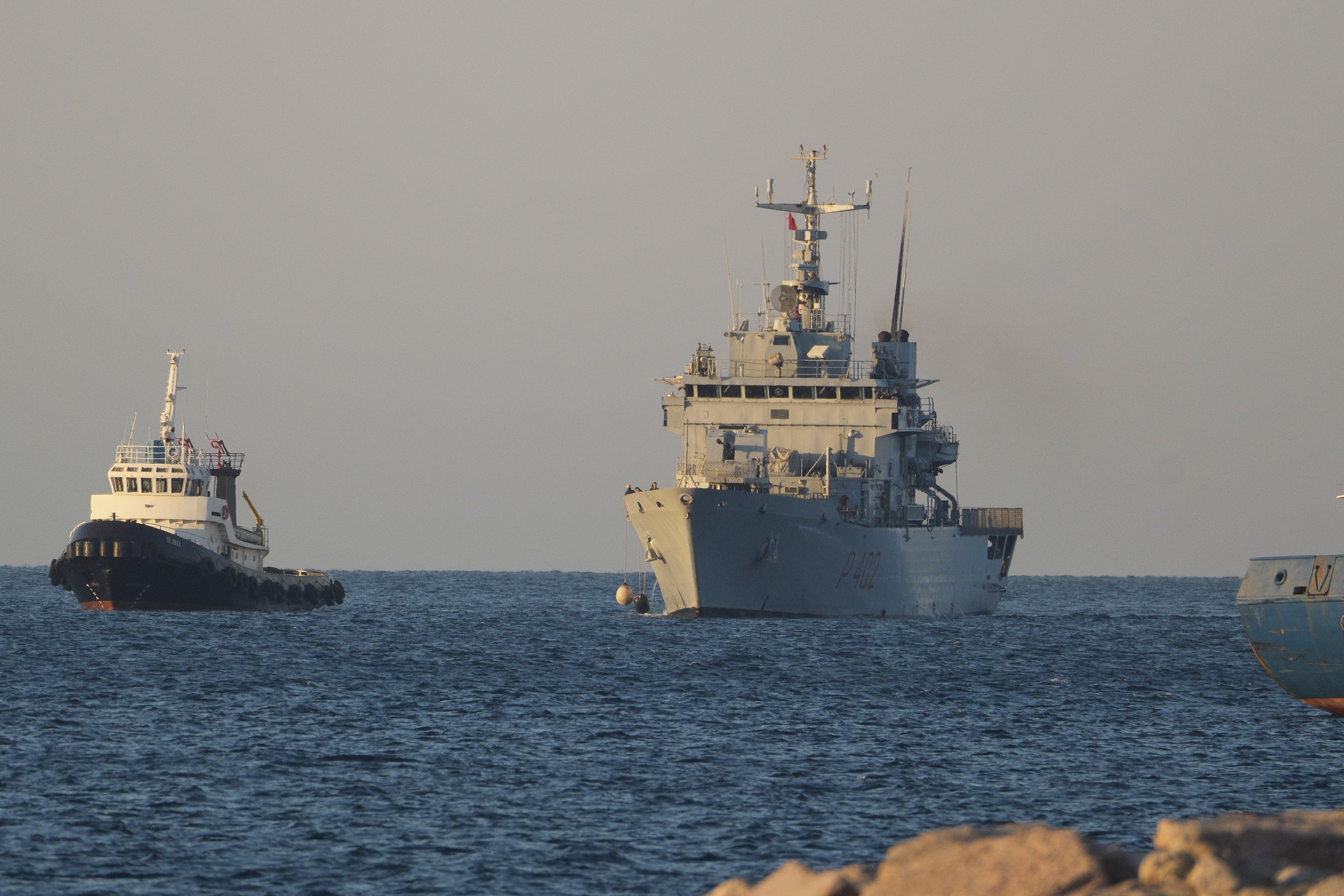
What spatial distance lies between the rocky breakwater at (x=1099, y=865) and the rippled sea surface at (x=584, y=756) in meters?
5.21

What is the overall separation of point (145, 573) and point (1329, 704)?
4417 centimetres

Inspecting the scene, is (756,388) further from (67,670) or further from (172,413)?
(67,670)

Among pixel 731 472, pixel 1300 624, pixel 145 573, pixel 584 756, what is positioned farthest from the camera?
pixel 145 573

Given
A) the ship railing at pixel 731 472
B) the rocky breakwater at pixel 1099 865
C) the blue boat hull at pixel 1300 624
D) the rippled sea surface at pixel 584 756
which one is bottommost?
the rippled sea surface at pixel 584 756

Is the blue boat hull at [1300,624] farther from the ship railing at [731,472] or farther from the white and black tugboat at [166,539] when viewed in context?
the white and black tugboat at [166,539]

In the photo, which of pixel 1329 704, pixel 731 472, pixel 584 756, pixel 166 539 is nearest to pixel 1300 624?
pixel 1329 704

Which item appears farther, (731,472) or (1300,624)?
(731,472)

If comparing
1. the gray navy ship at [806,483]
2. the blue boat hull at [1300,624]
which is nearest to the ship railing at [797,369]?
the gray navy ship at [806,483]

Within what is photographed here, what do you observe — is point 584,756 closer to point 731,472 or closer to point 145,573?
point 731,472

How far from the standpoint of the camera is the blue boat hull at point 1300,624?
2959 centimetres

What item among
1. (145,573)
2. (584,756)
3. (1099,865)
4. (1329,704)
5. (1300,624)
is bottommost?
(584,756)

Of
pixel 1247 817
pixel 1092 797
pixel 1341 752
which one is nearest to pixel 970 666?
pixel 1341 752

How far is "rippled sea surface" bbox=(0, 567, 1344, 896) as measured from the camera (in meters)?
18.2

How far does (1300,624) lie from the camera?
30141 mm
